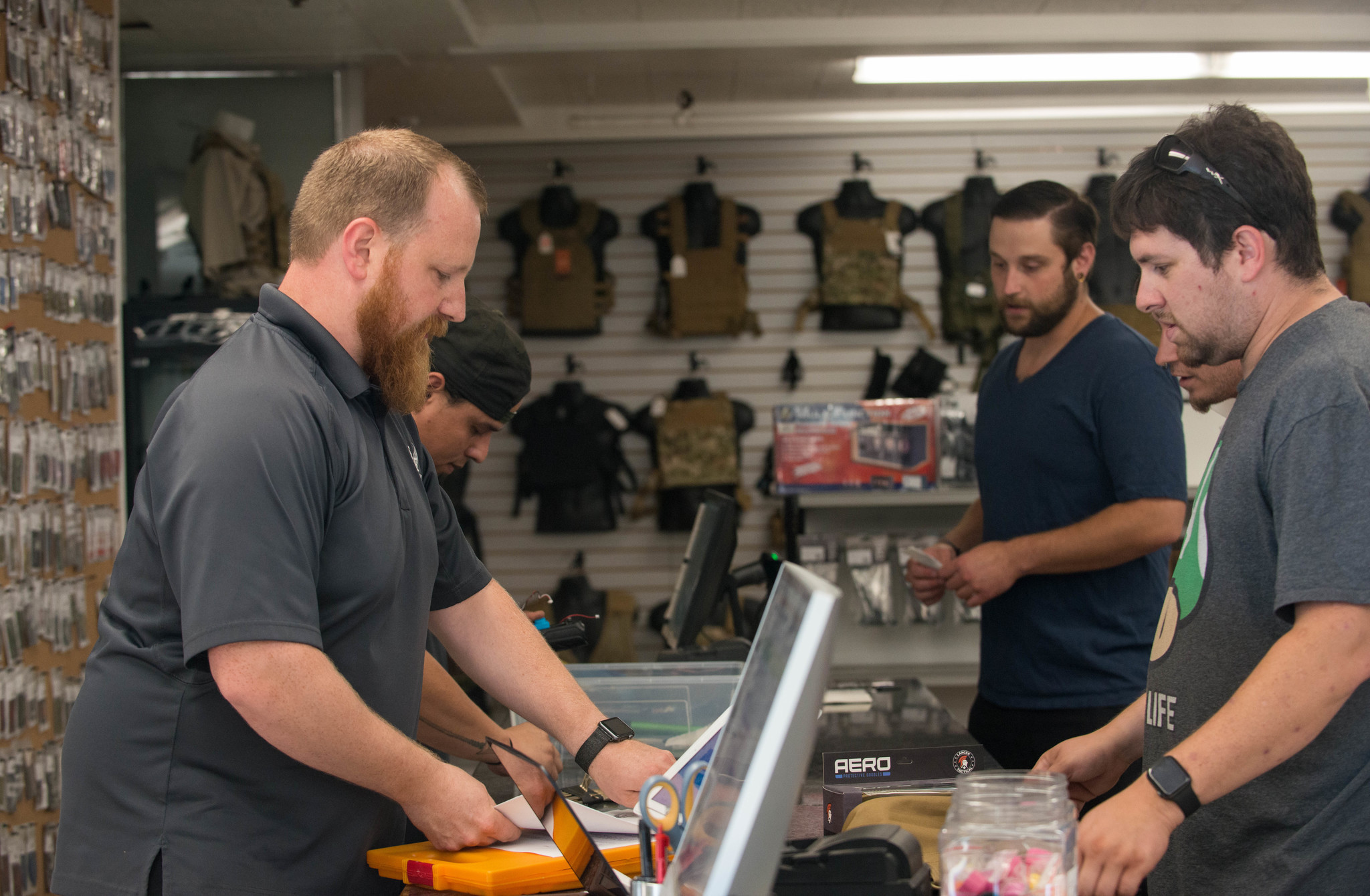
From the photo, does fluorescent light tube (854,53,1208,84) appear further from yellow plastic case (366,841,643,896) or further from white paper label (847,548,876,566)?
yellow plastic case (366,841,643,896)

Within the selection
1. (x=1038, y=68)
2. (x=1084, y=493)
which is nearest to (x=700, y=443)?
(x=1038, y=68)

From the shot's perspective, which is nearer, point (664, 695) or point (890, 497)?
point (664, 695)

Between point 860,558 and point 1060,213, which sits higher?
point 1060,213

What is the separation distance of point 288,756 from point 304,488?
357mm

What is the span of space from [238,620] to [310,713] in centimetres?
14

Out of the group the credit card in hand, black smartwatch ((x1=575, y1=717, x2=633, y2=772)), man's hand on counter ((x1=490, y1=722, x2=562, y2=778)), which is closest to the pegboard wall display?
man's hand on counter ((x1=490, y1=722, x2=562, y2=778))

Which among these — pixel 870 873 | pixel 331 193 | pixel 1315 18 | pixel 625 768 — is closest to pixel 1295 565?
pixel 870 873

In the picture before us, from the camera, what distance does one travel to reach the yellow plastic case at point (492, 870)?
1.37 meters

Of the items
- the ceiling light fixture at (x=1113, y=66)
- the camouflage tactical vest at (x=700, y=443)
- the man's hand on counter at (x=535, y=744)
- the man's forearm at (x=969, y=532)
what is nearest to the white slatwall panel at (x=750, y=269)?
the camouflage tactical vest at (x=700, y=443)

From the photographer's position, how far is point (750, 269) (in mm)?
6488

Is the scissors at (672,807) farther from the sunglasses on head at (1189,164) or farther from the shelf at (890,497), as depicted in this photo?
the shelf at (890,497)

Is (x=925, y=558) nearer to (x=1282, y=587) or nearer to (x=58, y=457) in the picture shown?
(x=1282, y=587)

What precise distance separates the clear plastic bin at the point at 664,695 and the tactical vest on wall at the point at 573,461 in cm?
415

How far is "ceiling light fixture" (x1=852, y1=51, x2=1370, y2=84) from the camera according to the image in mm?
5395
